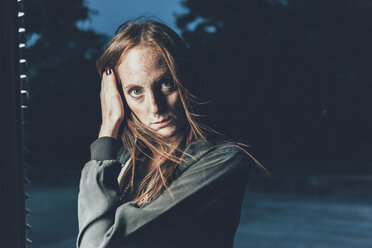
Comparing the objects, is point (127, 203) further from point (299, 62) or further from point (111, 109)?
point (299, 62)

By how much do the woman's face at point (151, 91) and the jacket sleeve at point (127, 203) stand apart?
123mm

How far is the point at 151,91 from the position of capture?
1.00 m

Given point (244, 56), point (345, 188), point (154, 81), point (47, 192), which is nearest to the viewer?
point (154, 81)

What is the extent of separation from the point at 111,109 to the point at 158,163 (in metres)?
0.18

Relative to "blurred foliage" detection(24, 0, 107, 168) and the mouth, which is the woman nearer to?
the mouth

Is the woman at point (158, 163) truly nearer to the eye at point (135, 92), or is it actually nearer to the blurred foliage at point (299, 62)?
the eye at point (135, 92)

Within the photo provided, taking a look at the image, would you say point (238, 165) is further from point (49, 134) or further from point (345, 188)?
point (49, 134)

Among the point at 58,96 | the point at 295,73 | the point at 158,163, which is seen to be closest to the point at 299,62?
the point at 295,73

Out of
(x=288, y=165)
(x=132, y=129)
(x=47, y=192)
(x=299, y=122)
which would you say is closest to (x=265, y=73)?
(x=299, y=122)

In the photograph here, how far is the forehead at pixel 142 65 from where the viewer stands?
100cm

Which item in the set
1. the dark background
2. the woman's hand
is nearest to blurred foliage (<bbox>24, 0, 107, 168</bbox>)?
the dark background

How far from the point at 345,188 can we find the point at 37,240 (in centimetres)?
621

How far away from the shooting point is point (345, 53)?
10.8 m

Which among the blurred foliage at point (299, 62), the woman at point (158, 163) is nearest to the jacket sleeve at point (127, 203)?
the woman at point (158, 163)
